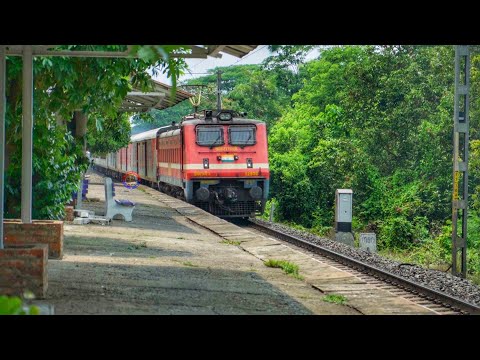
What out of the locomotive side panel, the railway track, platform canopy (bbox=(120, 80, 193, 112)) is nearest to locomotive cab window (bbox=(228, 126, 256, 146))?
the locomotive side panel

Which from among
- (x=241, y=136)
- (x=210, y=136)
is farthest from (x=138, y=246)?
(x=241, y=136)

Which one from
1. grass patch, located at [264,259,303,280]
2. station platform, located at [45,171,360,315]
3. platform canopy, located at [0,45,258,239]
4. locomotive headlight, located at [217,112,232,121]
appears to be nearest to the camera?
platform canopy, located at [0,45,258,239]

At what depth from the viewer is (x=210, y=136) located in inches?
864

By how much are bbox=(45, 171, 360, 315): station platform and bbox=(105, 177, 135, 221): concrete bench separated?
352mm

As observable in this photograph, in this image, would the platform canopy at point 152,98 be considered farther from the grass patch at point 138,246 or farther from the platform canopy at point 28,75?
the platform canopy at point 28,75

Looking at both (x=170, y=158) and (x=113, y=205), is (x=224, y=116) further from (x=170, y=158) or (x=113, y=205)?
(x=113, y=205)

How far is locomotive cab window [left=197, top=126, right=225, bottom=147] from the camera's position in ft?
71.9

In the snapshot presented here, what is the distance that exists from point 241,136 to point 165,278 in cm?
1196

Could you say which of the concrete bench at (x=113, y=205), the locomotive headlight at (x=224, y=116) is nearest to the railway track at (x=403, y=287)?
the concrete bench at (x=113, y=205)

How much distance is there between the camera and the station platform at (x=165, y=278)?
8289 mm

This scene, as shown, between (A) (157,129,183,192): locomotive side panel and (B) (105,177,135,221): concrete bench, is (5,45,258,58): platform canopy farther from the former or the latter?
(A) (157,129,183,192): locomotive side panel

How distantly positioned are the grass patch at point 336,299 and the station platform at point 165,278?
0.12 metres
